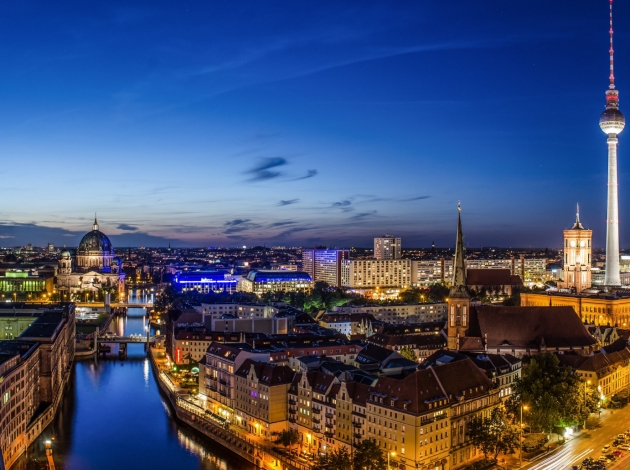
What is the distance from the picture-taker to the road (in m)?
17.1

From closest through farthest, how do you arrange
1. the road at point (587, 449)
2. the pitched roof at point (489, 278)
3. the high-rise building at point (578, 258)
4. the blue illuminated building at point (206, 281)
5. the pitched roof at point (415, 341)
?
the road at point (587, 449) → the pitched roof at point (415, 341) → the high-rise building at point (578, 258) → the pitched roof at point (489, 278) → the blue illuminated building at point (206, 281)

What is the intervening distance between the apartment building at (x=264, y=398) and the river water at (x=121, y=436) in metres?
1.29

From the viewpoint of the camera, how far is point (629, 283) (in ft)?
220

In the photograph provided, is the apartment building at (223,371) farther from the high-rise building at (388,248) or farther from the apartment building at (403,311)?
the high-rise building at (388,248)

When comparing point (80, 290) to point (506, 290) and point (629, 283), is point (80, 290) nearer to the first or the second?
point (506, 290)

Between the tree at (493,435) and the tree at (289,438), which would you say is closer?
the tree at (493,435)

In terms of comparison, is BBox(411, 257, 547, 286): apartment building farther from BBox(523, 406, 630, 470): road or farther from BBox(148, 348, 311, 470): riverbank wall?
BBox(148, 348, 311, 470): riverbank wall

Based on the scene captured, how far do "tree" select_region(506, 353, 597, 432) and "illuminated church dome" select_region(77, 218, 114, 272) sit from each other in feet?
210

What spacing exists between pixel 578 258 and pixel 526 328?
2230cm

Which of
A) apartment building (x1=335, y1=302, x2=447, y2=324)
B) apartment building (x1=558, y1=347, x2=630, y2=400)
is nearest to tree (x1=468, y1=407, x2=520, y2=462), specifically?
apartment building (x1=558, y1=347, x2=630, y2=400)

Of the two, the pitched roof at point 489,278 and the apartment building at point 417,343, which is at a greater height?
the pitched roof at point 489,278

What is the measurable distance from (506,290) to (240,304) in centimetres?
2437

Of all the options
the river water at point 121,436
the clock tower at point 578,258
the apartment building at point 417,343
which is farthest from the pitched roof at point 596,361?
the clock tower at point 578,258

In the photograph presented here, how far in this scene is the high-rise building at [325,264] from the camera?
75188mm
